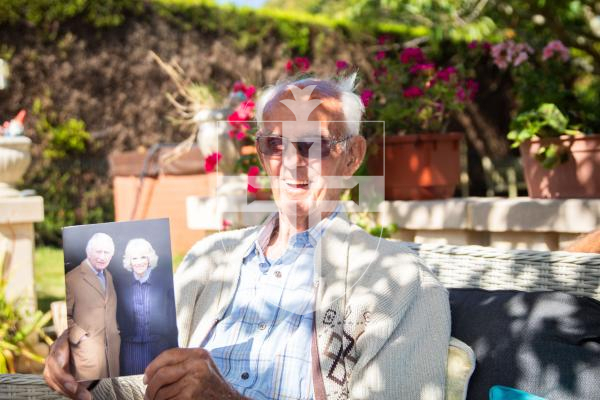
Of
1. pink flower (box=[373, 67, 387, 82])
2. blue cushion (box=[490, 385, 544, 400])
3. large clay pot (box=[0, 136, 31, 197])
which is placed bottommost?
blue cushion (box=[490, 385, 544, 400])

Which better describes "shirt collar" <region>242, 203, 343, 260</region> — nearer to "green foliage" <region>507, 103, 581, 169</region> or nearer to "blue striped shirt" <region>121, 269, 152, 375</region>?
"blue striped shirt" <region>121, 269, 152, 375</region>

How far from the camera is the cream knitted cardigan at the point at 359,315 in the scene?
1624mm

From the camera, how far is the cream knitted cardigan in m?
1.62

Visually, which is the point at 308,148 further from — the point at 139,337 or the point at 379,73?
the point at 379,73

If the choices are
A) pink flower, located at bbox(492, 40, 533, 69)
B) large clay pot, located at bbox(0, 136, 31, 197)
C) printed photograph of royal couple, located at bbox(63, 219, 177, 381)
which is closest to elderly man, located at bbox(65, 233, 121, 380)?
printed photograph of royal couple, located at bbox(63, 219, 177, 381)

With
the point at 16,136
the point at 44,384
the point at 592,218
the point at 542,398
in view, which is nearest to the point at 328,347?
the point at 542,398

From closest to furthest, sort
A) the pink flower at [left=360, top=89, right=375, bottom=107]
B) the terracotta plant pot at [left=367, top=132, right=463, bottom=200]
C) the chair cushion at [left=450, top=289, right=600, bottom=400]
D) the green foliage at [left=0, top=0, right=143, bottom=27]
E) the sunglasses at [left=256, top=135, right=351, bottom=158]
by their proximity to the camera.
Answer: the chair cushion at [left=450, top=289, right=600, bottom=400] → the sunglasses at [left=256, top=135, right=351, bottom=158] → the pink flower at [left=360, top=89, right=375, bottom=107] → the terracotta plant pot at [left=367, top=132, right=463, bottom=200] → the green foliage at [left=0, top=0, right=143, bottom=27]

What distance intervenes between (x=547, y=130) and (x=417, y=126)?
3.10 ft

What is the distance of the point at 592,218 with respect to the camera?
3.41m

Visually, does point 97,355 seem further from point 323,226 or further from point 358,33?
point 358,33

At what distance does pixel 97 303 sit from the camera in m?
1.46

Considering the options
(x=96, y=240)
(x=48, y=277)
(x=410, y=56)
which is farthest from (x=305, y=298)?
(x=48, y=277)

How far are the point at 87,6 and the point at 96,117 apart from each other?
113 cm

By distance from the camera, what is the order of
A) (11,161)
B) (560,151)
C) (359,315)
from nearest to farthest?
(359,315), (560,151), (11,161)
